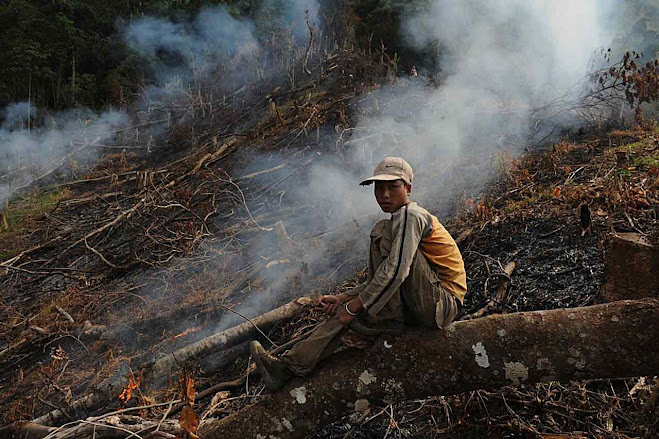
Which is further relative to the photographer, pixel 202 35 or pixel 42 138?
pixel 202 35

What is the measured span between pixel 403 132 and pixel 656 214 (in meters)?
4.21

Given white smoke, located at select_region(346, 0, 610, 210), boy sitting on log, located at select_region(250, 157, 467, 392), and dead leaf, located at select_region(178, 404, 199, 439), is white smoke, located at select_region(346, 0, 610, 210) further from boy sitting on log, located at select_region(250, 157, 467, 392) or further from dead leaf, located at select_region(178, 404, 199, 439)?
dead leaf, located at select_region(178, 404, 199, 439)

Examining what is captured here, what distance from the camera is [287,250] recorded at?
5547mm

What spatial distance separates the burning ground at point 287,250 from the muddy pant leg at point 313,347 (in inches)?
22.8

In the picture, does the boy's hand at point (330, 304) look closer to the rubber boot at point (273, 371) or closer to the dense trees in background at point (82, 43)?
the rubber boot at point (273, 371)

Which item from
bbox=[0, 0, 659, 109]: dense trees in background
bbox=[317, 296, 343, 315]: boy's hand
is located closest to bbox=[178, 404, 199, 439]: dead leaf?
bbox=[317, 296, 343, 315]: boy's hand

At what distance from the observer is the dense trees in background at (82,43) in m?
13.5

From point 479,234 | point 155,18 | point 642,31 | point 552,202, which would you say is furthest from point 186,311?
point 155,18

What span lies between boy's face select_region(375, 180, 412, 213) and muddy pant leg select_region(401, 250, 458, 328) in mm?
258

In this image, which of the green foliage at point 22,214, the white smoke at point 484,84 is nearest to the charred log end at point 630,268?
the white smoke at point 484,84

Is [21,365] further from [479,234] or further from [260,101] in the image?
[260,101]

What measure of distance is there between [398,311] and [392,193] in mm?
580

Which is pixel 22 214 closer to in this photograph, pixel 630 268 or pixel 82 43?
pixel 82 43

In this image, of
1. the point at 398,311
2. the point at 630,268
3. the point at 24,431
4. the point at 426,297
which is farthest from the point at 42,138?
the point at 630,268
